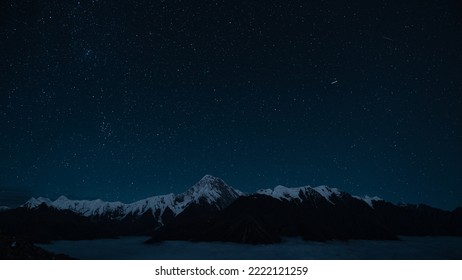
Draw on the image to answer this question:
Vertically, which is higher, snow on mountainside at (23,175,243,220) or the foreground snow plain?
snow on mountainside at (23,175,243,220)

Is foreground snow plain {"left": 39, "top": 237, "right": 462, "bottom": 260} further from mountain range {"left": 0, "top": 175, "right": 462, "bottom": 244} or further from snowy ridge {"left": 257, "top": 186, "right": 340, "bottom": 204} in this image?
snowy ridge {"left": 257, "top": 186, "right": 340, "bottom": 204}

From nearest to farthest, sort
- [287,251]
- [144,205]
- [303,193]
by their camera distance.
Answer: [287,251] → [303,193] → [144,205]

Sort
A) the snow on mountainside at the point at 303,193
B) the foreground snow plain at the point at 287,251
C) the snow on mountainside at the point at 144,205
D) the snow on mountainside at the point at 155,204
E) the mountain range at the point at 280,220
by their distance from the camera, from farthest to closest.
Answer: the snow on mountainside at the point at 144,205
the snow on mountainside at the point at 155,204
the snow on mountainside at the point at 303,193
the mountain range at the point at 280,220
the foreground snow plain at the point at 287,251

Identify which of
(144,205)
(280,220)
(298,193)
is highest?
(144,205)

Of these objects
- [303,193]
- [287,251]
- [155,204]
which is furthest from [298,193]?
[155,204]

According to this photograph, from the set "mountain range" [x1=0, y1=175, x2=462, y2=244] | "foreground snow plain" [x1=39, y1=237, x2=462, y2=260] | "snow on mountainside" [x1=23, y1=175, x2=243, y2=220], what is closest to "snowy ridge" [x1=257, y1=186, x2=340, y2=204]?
"mountain range" [x1=0, y1=175, x2=462, y2=244]

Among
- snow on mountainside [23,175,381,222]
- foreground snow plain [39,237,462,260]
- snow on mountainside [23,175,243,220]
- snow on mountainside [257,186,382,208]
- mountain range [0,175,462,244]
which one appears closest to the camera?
foreground snow plain [39,237,462,260]

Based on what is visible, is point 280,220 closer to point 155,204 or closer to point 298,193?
point 298,193

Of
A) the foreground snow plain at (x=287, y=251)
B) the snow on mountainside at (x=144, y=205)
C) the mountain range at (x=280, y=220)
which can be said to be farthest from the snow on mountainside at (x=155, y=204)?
the foreground snow plain at (x=287, y=251)

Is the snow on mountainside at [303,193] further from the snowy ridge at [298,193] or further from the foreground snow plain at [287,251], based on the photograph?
the foreground snow plain at [287,251]

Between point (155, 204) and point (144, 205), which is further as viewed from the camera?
point (155, 204)

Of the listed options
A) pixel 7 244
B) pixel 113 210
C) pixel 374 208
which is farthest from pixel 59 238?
pixel 113 210
